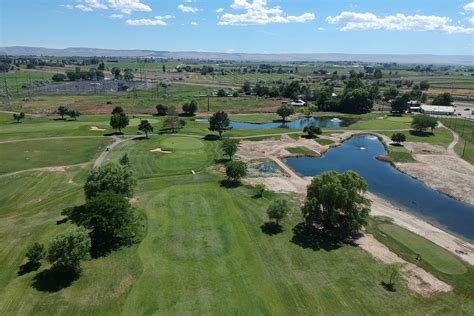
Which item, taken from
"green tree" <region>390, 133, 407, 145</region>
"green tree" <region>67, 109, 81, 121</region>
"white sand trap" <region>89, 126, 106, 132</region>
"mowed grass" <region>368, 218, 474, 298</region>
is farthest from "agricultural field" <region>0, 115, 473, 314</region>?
"green tree" <region>67, 109, 81, 121</region>

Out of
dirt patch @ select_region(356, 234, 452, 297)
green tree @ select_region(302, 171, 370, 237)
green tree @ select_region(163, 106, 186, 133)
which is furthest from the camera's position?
green tree @ select_region(163, 106, 186, 133)

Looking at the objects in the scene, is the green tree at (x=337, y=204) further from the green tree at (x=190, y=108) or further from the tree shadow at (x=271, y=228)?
the green tree at (x=190, y=108)

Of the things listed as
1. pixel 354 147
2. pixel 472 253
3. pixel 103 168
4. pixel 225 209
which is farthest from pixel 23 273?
pixel 354 147

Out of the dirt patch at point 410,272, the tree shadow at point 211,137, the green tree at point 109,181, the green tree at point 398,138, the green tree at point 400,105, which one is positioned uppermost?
the green tree at point 400,105

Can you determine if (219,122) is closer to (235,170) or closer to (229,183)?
(229,183)

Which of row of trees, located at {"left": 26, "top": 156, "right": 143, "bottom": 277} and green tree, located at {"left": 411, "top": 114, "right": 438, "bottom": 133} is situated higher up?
green tree, located at {"left": 411, "top": 114, "right": 438, "bottom": 133}

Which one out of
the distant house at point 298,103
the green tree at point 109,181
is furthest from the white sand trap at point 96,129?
the distant house at point 298,103

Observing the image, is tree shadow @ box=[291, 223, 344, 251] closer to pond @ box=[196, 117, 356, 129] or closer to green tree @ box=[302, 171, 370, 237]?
green tree @ box=[302, 171, 370, 237]
